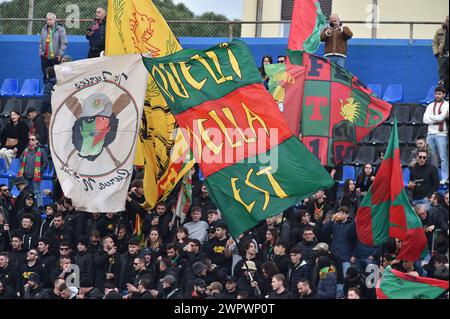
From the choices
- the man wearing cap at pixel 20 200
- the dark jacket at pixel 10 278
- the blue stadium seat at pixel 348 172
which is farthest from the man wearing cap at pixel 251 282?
the blue stadium seat at pixel 348 172

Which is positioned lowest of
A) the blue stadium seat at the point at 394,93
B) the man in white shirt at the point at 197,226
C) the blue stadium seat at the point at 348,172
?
the man in white shirt at the point at 197,226

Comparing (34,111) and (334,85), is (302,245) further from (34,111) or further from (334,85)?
(34,111)

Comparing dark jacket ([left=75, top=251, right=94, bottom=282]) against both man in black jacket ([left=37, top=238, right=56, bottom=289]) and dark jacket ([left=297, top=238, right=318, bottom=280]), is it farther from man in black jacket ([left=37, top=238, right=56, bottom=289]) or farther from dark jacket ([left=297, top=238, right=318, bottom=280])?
dark jacket ([left=297, top=238, right=318, bottom=280])

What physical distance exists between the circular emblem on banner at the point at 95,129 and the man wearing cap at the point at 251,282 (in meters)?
2.58

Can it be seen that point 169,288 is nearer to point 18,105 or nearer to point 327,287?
point 327,287

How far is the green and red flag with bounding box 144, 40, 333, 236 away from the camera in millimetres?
17844

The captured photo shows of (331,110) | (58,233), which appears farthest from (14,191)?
(331,110)

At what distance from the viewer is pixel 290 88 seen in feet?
70.0

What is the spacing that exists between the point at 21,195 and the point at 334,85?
17.5ft

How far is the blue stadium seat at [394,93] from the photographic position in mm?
26125

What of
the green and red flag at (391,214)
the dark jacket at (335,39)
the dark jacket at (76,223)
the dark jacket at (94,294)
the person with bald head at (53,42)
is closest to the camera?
the green and red flag at (391,214)

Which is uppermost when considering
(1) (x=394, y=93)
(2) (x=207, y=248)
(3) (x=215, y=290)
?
(1) (x=394, y=93)

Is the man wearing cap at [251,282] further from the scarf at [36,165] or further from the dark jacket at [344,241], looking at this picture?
the scarf at [36,165]

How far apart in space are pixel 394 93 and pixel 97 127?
6971 mm
